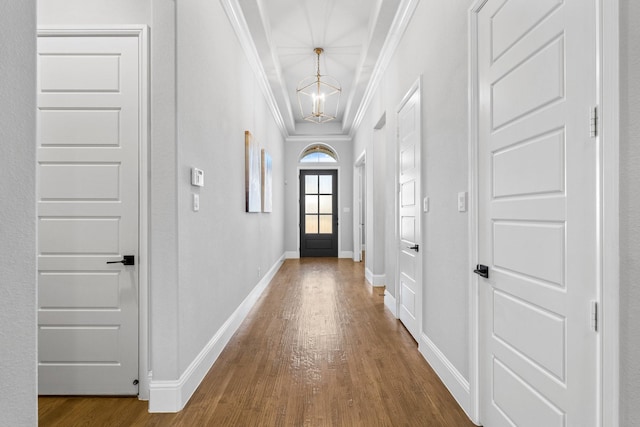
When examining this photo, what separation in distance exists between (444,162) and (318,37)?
2795mm

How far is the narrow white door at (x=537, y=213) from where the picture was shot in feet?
3.55

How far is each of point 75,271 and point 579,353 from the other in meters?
2.47

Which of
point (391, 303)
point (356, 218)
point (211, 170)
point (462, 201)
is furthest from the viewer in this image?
point (356, 218)

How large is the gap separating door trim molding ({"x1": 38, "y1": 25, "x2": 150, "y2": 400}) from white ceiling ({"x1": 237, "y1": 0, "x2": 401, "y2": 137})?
53.9 inches

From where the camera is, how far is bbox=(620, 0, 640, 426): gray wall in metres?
0.91

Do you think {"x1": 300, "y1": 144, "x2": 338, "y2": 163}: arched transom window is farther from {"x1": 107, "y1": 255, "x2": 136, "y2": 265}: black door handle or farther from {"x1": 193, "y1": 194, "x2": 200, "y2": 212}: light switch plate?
{"x1": 107, "y1": 255, "x2": 136, "y2": 265}: black door handle

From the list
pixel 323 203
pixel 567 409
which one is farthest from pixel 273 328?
pixel 323 203

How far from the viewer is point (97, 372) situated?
204 centimetres

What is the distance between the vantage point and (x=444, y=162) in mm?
2262

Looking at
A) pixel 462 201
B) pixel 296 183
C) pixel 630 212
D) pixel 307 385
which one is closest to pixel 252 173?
pixel 307 385

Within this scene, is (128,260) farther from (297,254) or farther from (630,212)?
(297,254)

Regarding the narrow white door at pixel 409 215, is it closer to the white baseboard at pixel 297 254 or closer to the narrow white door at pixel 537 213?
the narrow white door at pixel 537 213

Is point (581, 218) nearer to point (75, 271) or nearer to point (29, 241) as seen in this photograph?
point (29, 241)

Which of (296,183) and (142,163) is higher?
(296,183)
